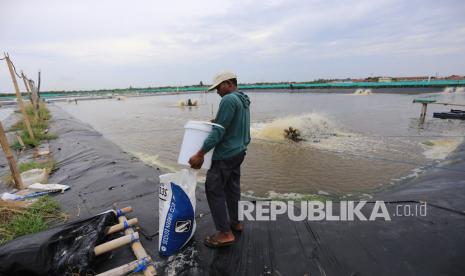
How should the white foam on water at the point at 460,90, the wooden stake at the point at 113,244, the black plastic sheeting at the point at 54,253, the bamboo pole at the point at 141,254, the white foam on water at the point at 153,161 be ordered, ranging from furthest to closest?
the white foam on water at the point at 460,90 → the white foam on water at the point at 153,161 → the wooden stake at the point at 113,244 → the bamboo pole at the point at 141,254 → the black plastic sheeting at the point at 54,253

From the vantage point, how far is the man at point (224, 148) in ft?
7.65

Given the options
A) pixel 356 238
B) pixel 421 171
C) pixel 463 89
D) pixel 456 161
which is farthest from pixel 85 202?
pixel 463 89

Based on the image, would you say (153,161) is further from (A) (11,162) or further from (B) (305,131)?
(B) (305,131)

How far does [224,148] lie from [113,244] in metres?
1.48

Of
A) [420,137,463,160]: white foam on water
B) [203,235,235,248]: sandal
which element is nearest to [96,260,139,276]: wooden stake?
[203,235,235,248]: sandal

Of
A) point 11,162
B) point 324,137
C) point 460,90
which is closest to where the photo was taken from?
point 11,162

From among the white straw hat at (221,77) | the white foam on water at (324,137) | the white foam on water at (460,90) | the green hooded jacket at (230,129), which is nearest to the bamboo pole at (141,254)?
the green hooded jacket at (230,129)

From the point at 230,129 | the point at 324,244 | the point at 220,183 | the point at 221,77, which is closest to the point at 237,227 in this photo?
the point at 220,183

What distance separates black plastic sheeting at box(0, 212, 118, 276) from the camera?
2.11 metres

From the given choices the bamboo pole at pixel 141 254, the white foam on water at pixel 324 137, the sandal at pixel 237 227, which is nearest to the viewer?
the bamboo pole at pixel 141 254

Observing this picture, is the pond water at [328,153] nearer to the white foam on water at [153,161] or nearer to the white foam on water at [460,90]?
the white foam on water at [153,161]

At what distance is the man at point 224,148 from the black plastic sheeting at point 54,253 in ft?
3.84

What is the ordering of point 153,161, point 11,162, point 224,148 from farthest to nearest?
point 153,161 < point 11,162 < point 224,148

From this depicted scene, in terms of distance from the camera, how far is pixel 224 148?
8.15 ft
